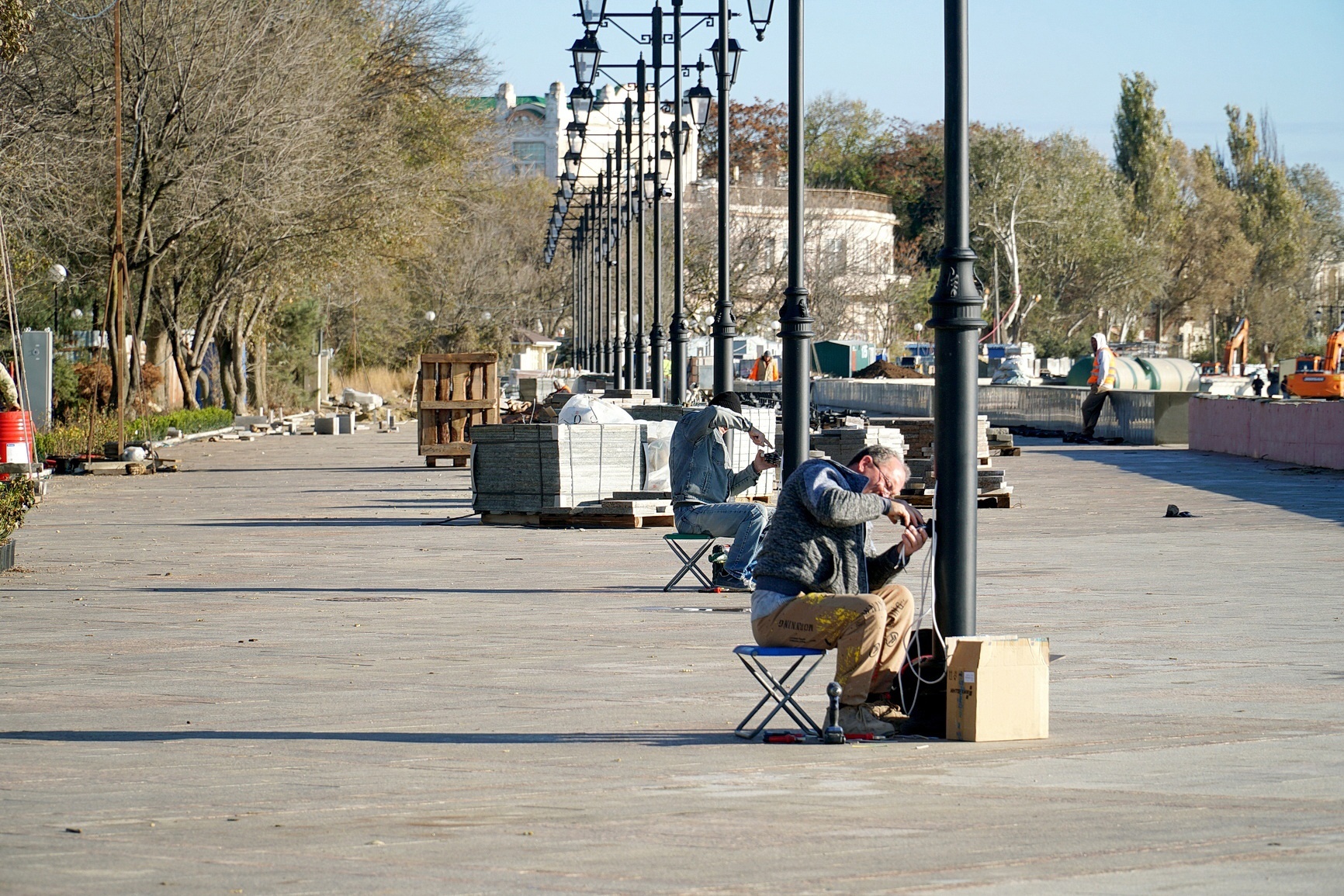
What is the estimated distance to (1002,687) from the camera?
26.3 feet

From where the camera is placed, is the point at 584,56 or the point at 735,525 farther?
the point at 584,56

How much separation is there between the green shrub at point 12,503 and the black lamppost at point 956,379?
995cm

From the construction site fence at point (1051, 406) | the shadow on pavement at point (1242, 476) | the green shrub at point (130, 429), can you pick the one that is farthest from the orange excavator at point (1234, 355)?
the green shrub at point (130, 429)

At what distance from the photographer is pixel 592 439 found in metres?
21.2

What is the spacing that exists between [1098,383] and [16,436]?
26.0 metres

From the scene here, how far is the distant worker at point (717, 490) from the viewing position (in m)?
13.3

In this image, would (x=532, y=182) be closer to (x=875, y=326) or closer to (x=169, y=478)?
(x=875, y=326)

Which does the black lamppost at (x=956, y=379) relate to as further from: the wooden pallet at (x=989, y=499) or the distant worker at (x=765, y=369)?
the distant worker at (x=765, y=369)

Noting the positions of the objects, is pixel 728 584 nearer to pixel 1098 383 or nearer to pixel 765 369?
pixel 1098 383

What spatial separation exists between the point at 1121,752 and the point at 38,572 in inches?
426

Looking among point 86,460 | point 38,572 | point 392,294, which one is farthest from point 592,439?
point 392,294

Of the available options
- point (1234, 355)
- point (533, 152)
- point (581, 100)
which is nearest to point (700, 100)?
point (581, 100)

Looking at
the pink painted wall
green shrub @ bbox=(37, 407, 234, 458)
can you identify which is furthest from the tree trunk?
the pink painted wall

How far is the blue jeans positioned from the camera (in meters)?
13.2
